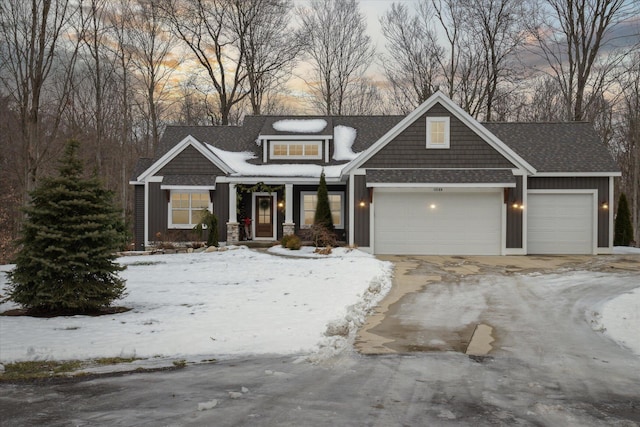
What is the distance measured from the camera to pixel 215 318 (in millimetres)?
8008

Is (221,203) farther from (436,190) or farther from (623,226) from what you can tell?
(623,226)

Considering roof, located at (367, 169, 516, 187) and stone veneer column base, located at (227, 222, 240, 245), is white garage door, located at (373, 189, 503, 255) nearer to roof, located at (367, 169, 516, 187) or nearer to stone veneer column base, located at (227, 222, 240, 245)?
roof, located at (367, 169, 516, 187)

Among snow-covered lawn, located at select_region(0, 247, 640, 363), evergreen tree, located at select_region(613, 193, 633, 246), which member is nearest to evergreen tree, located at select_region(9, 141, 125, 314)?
snow-covered lawn, located at select_region(0, 247, 640, 363)

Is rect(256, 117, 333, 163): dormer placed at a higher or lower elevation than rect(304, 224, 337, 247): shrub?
higher

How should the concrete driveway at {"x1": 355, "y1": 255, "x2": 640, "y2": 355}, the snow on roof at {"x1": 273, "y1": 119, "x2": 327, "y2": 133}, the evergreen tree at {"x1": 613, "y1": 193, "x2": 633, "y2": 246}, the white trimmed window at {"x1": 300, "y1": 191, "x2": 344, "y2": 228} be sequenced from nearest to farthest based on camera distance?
the concrete driveway at {"x1": 355, "y1": 255, "x2": 640, "y2": 355} < the white trimmed window at {"x1": 300, "y1": 191, "x2": 344, "y2": 228} < the evergreen tree at {"x1": 613, "y1": 193, "x2": 633, "y2": 246} < the snow on roof at {"x1": 273, "y1": 119, "x2": 327, "y2": 133}

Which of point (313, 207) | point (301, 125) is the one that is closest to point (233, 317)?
point (313, 207)

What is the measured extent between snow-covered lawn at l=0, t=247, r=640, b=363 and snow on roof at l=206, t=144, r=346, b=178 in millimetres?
8014

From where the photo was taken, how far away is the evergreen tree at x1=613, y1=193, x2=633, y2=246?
22.3 metres

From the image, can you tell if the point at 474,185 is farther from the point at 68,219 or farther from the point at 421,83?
the point at 421,83

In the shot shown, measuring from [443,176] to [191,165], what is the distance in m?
10.3

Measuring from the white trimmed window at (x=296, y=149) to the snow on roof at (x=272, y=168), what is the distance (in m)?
0.68

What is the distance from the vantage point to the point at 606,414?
14.1 ft

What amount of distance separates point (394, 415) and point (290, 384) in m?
1.24

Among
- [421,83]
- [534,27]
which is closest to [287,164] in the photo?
[421,83]
